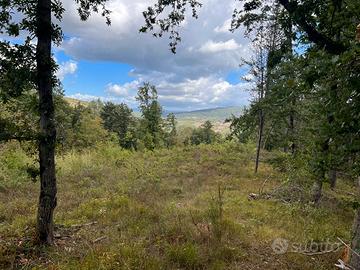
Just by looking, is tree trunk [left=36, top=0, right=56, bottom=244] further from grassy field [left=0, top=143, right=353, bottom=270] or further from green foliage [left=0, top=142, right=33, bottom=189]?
green foliage [left=0, top=142, right=33, bottom=189]

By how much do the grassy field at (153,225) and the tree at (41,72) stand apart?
991 millimetres

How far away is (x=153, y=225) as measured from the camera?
8289mm

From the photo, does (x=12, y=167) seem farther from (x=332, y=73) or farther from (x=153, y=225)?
(x=332, y=73)

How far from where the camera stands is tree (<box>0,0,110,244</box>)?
642cm

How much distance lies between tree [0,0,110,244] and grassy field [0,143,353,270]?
0.99m

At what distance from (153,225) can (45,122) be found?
11.3 feet

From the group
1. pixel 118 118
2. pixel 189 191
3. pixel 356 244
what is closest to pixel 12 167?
pixel 189 191

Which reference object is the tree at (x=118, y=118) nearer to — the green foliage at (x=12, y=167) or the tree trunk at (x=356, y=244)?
the green foliage at (x=12, y=167)

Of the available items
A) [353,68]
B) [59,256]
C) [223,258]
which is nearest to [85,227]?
[59,256]

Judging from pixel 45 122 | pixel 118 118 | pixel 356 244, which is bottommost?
pixel 356 244

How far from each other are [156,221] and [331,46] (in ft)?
19.5

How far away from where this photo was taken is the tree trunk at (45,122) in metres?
6.79

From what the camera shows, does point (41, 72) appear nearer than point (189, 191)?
Yes

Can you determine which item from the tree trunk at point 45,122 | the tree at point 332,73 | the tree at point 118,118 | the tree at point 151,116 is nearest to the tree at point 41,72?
the tree trunk at point 45,122
